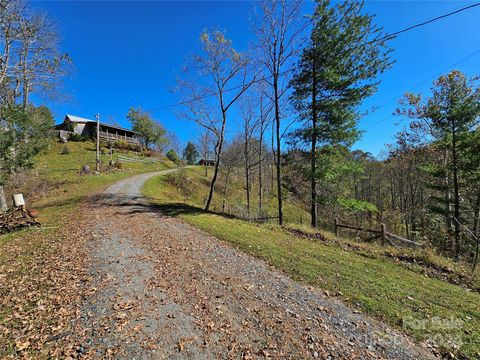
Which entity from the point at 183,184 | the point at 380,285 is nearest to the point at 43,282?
the point at 380,285

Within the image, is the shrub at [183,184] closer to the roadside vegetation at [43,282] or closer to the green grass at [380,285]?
the roadside vegetation at [43,282]

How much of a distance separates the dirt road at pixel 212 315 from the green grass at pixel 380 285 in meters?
0.47

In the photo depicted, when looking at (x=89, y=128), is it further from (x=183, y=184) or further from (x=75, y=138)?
(x=183, y=184)

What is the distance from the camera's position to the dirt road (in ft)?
10.8

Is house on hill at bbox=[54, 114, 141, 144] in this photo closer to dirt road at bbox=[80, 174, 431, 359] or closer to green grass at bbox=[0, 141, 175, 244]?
green grass at bbox=[0, 141, 175, 244]

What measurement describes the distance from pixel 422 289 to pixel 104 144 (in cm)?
4699

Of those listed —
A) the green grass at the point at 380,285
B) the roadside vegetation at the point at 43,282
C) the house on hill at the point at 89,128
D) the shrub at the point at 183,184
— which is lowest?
the green grass at the point at 380,285

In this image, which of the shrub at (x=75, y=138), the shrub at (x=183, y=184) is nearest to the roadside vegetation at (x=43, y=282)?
the shrub at (x=183, y=184)

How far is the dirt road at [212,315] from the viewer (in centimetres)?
330

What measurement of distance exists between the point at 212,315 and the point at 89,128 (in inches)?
2052

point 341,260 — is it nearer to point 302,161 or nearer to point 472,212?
point 302,161

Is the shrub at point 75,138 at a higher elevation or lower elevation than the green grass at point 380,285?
higher

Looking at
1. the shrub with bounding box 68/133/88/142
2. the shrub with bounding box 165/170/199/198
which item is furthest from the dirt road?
the shrub with bounding box 68/133/88/142

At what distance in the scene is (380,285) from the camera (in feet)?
17.8
